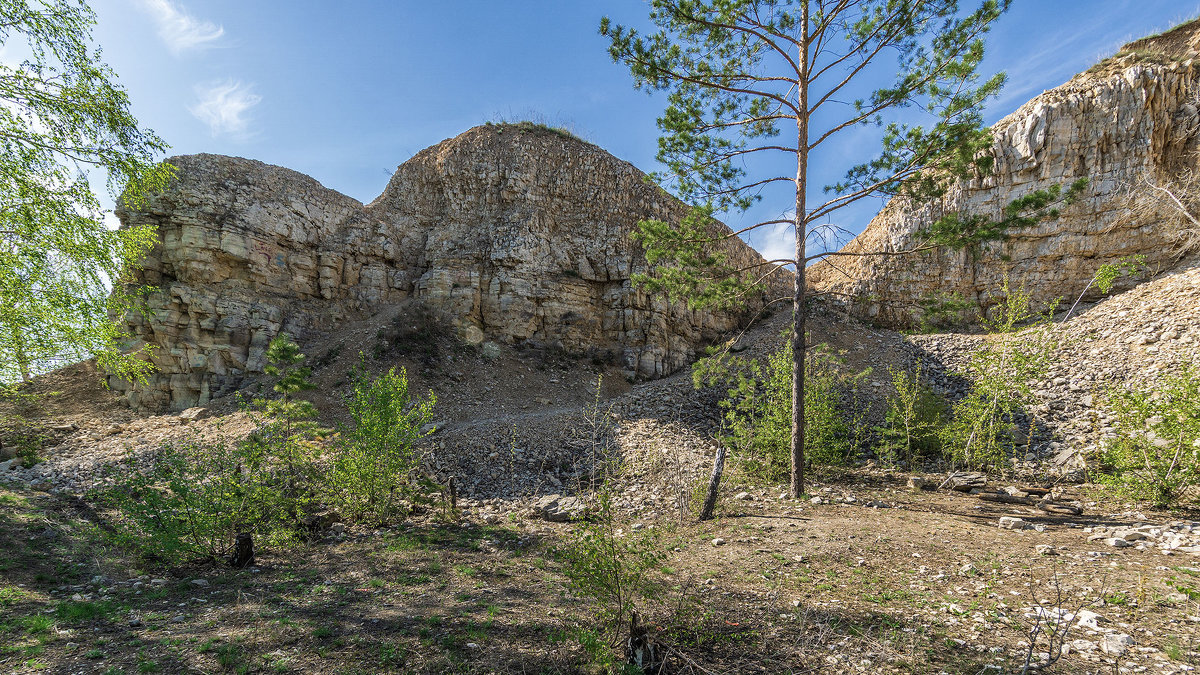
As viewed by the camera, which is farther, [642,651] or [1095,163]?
[1095,163]

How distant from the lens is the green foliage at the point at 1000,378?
27.9 ft

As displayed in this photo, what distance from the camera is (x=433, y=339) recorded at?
20.1 metres

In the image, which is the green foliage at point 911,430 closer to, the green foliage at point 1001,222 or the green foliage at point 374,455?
the green foliage at point 1001,222

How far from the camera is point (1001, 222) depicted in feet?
23.1

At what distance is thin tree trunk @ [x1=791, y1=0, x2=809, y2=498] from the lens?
8461 millimetres

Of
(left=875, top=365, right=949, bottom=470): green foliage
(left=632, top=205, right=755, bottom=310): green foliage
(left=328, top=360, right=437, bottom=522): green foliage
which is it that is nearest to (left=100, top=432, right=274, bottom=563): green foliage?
(left=328, top=360, right=437, bottom=522): green foliage

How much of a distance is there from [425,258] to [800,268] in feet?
65.0

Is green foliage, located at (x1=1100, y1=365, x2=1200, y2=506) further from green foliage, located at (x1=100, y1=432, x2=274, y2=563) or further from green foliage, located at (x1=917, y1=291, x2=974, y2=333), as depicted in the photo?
green foliage, located at (x1=100, y1=432, x2=274, y2=563)

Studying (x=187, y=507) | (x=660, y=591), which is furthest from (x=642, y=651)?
(x=187, y=507)

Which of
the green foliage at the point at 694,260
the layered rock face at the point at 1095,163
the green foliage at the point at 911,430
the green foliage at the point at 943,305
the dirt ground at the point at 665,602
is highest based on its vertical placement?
the layered rock face at the point at 1095,163

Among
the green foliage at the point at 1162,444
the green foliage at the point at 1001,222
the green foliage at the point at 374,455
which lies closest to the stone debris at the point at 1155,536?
the green foliage at the point at 1162,444

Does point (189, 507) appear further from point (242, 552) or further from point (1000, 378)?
point (1000, 378)

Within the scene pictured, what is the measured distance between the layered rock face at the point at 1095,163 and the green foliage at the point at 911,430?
21.1 feet

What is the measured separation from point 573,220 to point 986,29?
19268 mm
